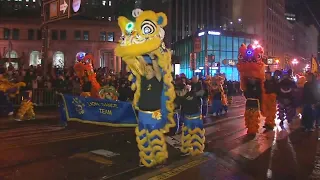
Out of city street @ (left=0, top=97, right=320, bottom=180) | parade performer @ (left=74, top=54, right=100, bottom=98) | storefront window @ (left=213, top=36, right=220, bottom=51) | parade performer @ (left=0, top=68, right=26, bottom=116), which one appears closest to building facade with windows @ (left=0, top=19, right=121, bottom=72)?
storefront window @ (left=213, top=36, right=220, bottom=51)

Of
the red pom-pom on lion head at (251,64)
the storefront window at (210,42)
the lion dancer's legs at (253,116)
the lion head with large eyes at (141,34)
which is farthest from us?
the storefront window at (210,42)

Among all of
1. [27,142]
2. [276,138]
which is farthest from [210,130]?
[27,142]

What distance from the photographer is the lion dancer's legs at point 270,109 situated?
13.3 m

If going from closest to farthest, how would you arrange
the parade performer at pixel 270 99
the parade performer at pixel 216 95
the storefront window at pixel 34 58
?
the parade performer at pixel 270 99, the parade performer at pixel 216 95, the storefront window at pixel 34 58

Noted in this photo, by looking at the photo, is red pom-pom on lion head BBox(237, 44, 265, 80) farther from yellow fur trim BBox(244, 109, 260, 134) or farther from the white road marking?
the white road marking

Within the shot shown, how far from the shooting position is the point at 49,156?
8.59 metres

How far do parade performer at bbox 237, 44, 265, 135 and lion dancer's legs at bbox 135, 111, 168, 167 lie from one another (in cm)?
537

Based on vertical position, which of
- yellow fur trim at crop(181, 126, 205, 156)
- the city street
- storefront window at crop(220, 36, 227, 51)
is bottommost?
the city street

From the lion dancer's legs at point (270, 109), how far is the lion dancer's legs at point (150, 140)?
6908 mm

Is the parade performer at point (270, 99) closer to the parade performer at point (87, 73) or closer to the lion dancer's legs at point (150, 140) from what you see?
the parade performer at point (87, 73)

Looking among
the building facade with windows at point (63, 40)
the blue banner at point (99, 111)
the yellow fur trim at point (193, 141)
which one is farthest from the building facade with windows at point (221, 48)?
the yellow fur trim at point (193, 141)

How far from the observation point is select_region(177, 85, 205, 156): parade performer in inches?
335

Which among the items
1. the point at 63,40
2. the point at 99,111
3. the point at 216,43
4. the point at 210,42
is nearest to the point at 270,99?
the point at 99,111

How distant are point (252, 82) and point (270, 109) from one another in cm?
177
